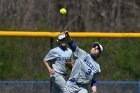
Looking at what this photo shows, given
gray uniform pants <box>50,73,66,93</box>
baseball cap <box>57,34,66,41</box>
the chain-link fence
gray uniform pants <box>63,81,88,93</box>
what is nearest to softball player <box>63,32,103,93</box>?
gray uniform pants <box>63,81,88,93</box>

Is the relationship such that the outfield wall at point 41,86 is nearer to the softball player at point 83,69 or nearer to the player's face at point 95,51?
the softball player at point 83,69

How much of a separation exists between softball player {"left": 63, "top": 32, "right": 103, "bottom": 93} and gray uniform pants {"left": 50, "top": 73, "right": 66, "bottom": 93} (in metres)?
0.57

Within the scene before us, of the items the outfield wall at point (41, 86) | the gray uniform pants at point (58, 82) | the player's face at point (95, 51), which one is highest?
the player's face at point (95, 51)

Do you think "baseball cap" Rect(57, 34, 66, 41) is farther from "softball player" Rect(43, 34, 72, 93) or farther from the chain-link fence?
the chain-link fence

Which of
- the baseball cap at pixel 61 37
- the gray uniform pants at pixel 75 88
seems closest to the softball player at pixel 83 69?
the gray uniform pants at pixel 75 88

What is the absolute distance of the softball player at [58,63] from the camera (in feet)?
41.2

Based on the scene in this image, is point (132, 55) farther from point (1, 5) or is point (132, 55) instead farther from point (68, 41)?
point (1, 5)

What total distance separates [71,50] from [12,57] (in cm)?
98

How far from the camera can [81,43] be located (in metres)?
13.2

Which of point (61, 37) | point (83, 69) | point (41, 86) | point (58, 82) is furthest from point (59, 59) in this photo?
point (83, 69)

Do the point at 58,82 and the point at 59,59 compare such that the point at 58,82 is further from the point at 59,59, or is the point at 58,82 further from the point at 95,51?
the point at 95,51

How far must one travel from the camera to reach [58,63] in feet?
41.4

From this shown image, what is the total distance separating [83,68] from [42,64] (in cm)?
119

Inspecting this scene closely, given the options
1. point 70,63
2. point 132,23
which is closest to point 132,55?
point 70,63
